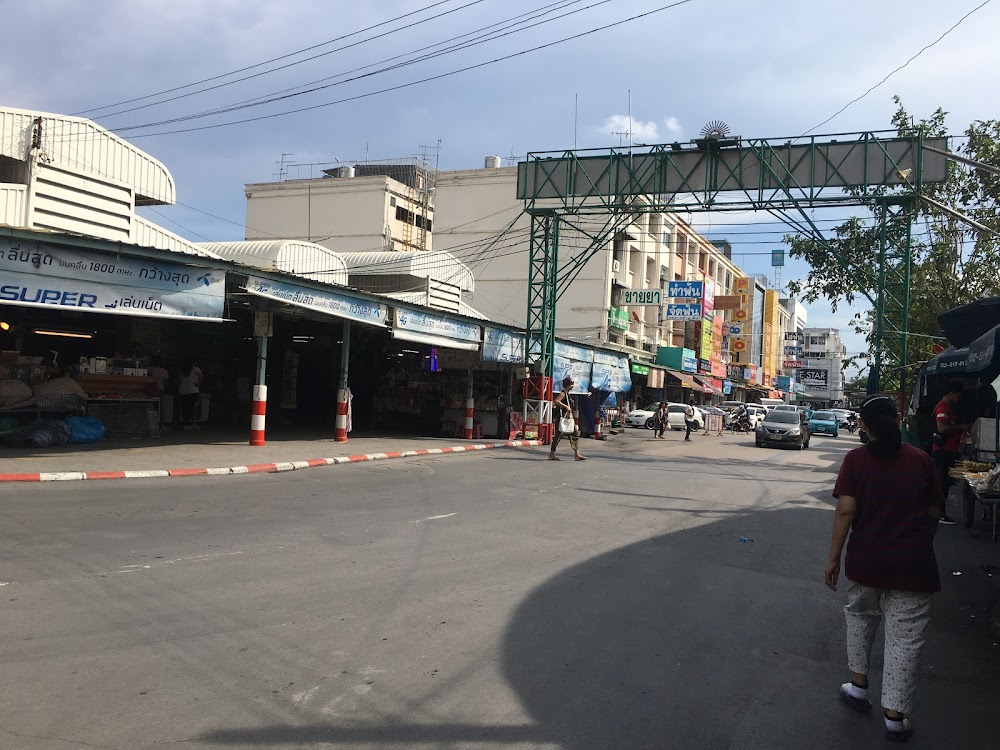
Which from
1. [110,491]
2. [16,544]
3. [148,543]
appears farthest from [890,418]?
[110,491]

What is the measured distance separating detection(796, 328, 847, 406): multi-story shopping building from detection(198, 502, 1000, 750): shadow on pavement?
117 meters

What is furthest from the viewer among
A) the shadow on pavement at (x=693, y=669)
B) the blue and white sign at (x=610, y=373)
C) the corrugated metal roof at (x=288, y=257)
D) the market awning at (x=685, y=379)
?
the market awning at (x=685, y=379)

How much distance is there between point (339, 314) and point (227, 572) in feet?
39.7

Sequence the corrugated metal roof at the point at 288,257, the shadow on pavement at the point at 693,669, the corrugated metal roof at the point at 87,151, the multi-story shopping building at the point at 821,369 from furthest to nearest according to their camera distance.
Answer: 1. the multi-story shopping building at the point at 821,369
2. the corrugated metal roof at the point at 288,257
3. the corrugated metal roof at the point at 87,151
4. the shadow on pavement at the point at 693,669

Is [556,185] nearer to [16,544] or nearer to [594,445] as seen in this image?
[594,445]

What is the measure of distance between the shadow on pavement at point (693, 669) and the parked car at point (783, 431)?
2228 cm

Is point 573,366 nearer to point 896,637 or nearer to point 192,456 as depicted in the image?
point 192,456

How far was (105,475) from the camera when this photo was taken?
40.8 feet

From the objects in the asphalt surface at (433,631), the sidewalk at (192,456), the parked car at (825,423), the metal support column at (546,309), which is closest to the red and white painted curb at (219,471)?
the sidewalk at (192,456)

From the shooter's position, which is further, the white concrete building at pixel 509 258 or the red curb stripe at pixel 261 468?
the white concrete building at pixel 509 258

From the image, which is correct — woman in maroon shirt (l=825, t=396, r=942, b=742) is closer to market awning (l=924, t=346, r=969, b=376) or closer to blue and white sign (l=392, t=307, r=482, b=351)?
market awning (l=924, t=346, r=969, b=376)

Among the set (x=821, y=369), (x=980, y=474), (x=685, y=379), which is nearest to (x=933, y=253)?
(x=980, y=474)

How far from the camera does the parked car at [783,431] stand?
97.2 ft

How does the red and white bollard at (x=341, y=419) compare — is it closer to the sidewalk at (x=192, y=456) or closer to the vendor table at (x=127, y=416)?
the sidewalk at (x=192, y=456)
